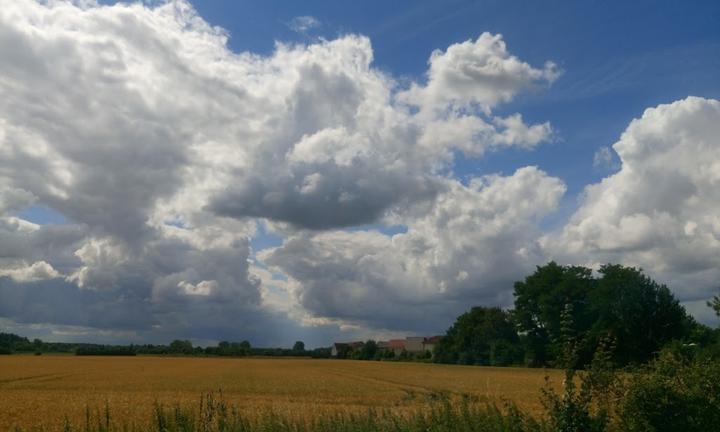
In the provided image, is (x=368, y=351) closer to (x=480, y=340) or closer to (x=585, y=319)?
(x=480, y=340)

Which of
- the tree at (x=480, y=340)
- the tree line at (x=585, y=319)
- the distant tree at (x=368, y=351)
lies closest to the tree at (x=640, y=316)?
the tree line at (x=585, y=319)

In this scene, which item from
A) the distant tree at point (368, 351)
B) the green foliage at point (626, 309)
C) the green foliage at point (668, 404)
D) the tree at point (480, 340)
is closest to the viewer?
the green foliage at point (668, 404)

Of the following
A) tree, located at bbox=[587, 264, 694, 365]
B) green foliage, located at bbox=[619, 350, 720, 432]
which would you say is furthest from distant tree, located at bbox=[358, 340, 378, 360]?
green foliage, located at bbox=[619, 350, 720, 432]

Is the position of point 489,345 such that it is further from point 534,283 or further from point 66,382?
point 66,382

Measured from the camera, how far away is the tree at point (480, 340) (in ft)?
389

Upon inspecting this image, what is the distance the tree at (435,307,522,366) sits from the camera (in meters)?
118

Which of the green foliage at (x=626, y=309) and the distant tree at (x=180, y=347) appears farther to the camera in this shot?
the distant tree at (x=180, y=347)

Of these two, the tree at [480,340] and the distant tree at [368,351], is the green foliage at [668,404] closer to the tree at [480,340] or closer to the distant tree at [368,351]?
the tree at [480,340]

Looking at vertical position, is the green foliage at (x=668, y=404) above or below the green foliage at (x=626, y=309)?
below

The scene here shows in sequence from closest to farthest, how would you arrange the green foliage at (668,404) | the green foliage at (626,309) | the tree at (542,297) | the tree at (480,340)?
1. the green foliage at (668,404)
2. the green foliage at (626,309)
3. the tree at (542,297)
4. the tree at (480,340)

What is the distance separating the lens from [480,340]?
428ft

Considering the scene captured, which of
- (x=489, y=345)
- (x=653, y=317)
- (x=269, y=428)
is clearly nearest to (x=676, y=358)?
(x=269, y=428)

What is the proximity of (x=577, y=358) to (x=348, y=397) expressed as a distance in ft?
110

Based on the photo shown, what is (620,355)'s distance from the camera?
69.9 m
